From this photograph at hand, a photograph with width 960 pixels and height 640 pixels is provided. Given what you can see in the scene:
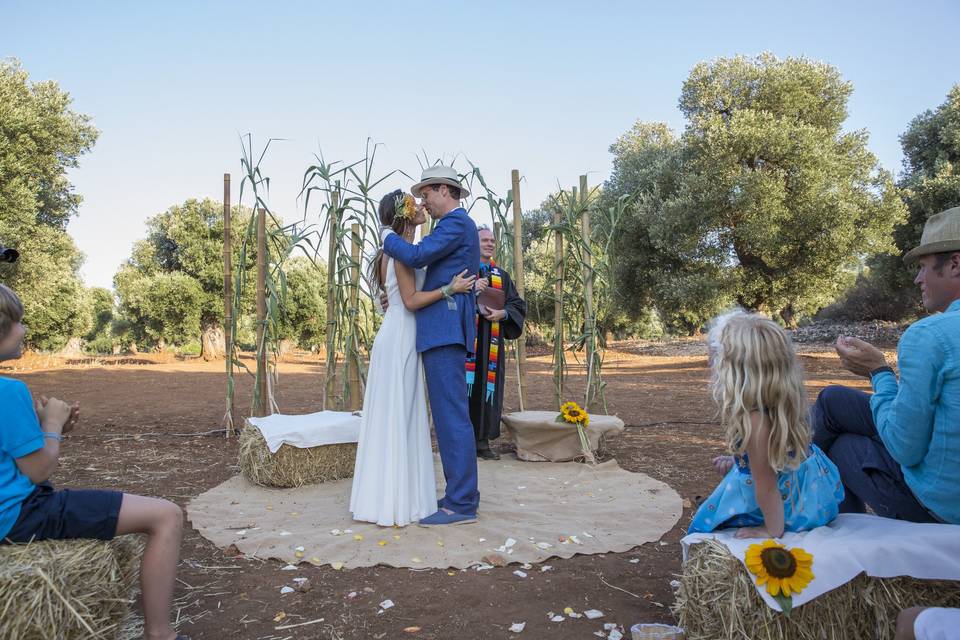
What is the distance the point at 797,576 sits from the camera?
1644 millimetres

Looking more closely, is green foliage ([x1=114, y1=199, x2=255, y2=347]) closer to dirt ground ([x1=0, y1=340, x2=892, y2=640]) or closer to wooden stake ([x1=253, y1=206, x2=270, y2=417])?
dirt ground ([x1=0, y1=340, x2=892, y2=640])

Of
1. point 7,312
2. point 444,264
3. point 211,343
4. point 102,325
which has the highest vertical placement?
point 102,325

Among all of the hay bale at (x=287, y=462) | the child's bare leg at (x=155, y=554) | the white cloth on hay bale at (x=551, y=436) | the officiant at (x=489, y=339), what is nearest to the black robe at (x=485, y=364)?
the officiant at (x=489, y=339)

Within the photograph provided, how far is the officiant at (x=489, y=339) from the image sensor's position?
14.7ft

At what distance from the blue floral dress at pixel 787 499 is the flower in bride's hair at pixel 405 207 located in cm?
189

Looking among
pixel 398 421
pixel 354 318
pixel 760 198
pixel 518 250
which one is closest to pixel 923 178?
pixel 760 198

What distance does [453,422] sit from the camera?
307cm

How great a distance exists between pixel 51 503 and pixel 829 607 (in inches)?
82.0

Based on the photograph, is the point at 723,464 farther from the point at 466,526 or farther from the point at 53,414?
the point at 53,414

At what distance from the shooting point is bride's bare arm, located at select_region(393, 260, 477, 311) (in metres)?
3.05

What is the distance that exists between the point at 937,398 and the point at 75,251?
16.3 m

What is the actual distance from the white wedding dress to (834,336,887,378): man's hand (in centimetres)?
183

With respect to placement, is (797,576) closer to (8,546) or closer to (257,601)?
(257,601)

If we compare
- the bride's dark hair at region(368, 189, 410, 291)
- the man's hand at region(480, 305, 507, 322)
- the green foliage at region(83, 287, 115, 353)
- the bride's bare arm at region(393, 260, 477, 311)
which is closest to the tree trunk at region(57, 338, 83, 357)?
the green foliage at region(83, 287, 115, 353)
